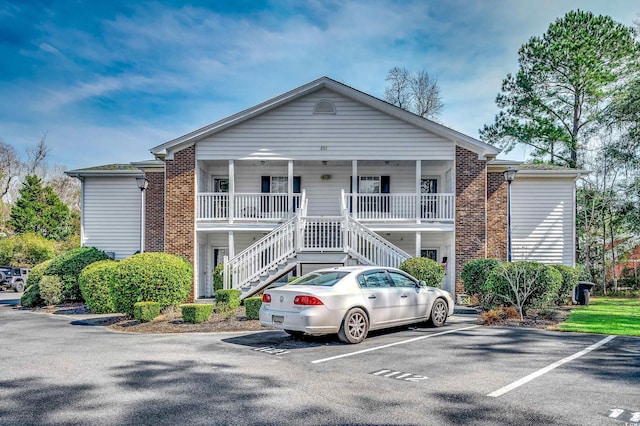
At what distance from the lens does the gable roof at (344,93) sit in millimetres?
17031

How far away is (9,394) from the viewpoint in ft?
18.6

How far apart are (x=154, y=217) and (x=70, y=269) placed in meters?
3.60

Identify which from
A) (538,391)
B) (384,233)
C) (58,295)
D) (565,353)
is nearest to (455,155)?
(384,233)

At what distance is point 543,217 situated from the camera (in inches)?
778

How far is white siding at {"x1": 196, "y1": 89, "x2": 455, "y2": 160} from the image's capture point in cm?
1744

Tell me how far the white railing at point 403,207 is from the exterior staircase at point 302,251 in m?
1.77

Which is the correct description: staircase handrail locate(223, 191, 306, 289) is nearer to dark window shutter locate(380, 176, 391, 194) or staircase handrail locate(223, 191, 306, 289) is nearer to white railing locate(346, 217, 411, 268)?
white railing locate(346, 217, 411, 268)

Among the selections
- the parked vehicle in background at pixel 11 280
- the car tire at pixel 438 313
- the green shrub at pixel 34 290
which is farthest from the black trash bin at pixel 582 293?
the parked vehicle in background at pixel 11 280

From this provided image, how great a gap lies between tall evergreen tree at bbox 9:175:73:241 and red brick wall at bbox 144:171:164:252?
27253mm

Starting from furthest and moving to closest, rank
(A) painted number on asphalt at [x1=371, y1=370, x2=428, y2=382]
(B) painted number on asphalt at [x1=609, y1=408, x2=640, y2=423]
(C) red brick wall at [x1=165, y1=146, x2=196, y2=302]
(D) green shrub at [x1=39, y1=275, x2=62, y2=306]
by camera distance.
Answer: (C) red brick wall at [x1=165, y1=146, x2=196, y2=302] < (D) green shrub at [x1=39, y1=275, x2=62, y2=306] < (A) painted number on asphalt at [x1=371, y1=370, x2=428, y2=382] < (B) painted number on asphalt at [x1=609, y1=408, x2=640, y2=423]

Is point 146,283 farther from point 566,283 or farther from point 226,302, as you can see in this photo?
point 566,283

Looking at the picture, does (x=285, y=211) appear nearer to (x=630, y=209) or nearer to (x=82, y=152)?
(x=630, y=209)

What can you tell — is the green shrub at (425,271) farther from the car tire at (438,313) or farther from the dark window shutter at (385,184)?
the dark window shutter at (385,184)

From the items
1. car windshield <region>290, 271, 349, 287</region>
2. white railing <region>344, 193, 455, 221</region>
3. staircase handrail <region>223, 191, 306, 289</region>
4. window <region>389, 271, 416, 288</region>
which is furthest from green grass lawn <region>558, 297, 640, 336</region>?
staircase handrail <region>223, 191, 306, 289</region>
